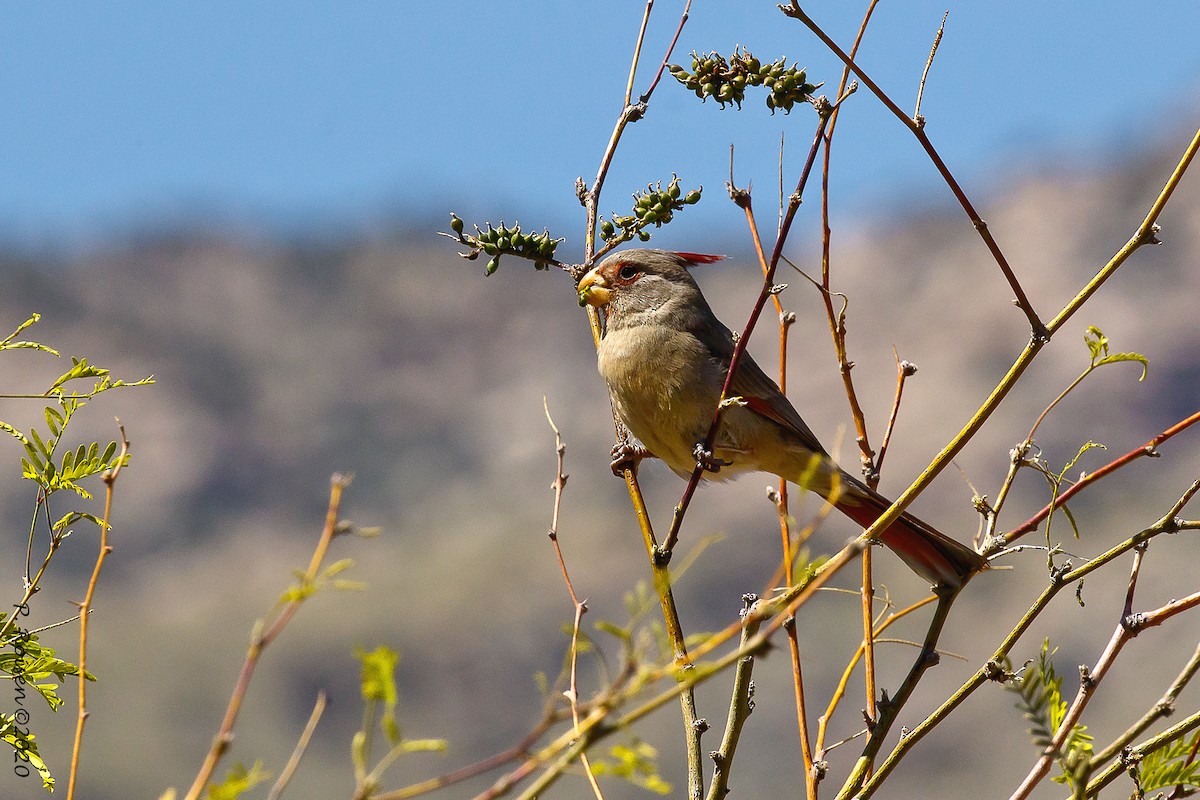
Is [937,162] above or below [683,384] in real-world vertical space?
below

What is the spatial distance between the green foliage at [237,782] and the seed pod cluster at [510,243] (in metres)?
1.73

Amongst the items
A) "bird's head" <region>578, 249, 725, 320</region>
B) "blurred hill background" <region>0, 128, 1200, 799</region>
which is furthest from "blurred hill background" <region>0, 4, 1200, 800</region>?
"bird's head" <region>578, 249, 725, 320</region>

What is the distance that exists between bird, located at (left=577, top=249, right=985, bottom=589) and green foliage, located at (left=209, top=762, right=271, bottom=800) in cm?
310

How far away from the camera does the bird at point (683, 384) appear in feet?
15.3

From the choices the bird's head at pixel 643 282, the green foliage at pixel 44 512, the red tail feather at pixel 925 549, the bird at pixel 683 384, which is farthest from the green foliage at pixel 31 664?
the bird's head at pixel 643 282

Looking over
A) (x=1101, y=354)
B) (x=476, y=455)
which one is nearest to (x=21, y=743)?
(x=1101, y=354)

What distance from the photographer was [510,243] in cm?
291

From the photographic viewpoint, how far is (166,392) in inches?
4067

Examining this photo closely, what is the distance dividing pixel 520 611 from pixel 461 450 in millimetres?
19550

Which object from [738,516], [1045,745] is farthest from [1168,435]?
[738,516]

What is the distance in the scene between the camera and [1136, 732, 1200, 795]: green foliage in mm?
2105

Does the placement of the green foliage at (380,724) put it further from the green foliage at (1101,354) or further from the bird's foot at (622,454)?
the bird's foot at (622,454)

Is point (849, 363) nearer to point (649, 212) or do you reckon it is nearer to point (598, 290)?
point (649, 212)

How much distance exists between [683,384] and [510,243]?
184cm
